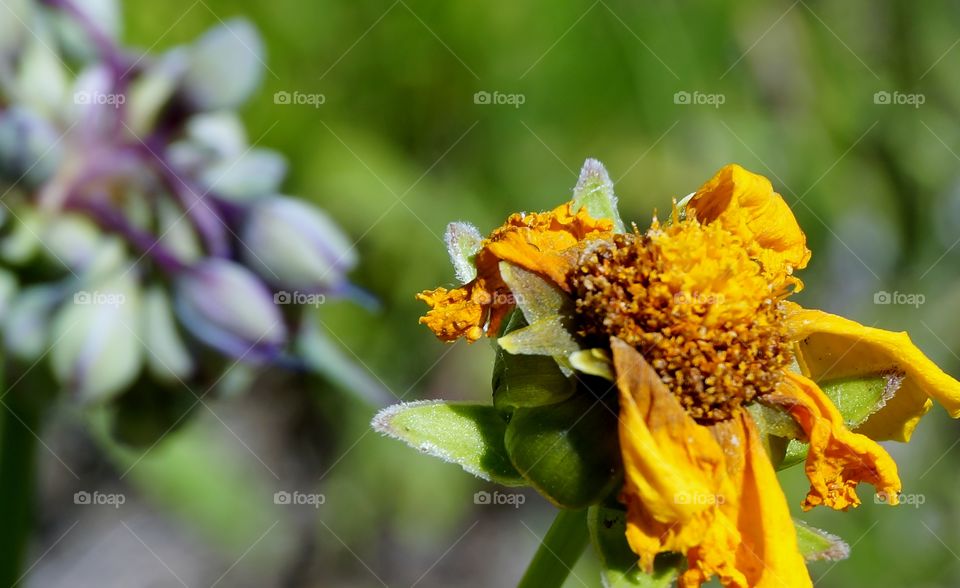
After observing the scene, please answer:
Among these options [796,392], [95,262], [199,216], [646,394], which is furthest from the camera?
[199,216]

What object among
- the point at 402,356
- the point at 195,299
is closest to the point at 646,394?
the point at 195,299

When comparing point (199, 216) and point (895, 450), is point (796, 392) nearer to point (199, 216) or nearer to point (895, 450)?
point (199, 216)

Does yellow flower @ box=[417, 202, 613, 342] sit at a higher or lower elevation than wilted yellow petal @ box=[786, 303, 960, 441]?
higher

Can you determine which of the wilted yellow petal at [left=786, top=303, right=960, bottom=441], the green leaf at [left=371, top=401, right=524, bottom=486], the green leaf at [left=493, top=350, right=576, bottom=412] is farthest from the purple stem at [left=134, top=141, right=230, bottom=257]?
the wilted yellow petal at [left=786, top=303, right=960, bottom=441]

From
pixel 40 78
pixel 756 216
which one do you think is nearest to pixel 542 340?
pixel 756 216

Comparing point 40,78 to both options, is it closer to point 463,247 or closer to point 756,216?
point 463,247

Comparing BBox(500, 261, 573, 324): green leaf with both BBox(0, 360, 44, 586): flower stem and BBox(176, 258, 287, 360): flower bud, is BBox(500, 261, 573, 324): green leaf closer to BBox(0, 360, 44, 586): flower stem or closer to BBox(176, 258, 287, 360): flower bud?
BBox(176, 258, 287, 360): flower bud
